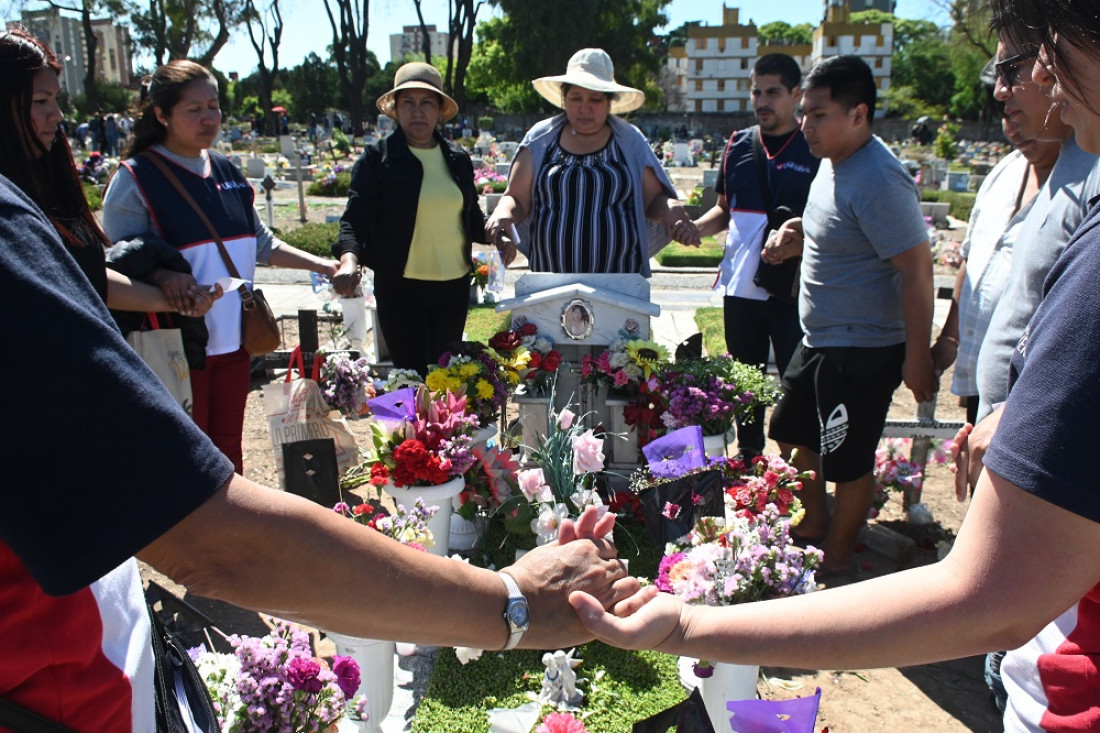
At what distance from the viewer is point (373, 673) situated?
259 cm

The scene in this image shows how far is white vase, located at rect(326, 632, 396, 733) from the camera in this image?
2533 millimetres

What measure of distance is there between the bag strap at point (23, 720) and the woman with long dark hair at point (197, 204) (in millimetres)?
2331

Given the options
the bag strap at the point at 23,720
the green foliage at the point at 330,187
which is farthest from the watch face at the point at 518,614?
the green foliage at the point at 330,187

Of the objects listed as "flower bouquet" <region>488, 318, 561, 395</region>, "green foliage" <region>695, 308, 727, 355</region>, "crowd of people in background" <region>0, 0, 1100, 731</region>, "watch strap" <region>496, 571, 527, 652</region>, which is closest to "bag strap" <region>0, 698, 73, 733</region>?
"crowd of people in background" <region>0, 0, 1100, 731</region>

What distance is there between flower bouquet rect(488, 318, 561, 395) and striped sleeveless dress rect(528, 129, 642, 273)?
0.45m

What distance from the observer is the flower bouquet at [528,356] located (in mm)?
4066

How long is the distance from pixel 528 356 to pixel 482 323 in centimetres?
401

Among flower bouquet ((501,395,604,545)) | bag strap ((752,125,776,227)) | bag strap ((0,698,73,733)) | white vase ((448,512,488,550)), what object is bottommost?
white vase ((448,512,488,550))

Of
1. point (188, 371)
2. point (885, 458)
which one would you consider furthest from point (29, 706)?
point (885, 458)

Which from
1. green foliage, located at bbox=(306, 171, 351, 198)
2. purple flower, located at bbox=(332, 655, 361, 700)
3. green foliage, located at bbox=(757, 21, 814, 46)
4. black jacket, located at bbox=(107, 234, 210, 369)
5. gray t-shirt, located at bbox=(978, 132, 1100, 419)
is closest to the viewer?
purple flower, located at bbox=(332, 655, 361, 700)

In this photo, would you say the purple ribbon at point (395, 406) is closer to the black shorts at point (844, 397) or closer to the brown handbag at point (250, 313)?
the brown handbag at point (250, 313)

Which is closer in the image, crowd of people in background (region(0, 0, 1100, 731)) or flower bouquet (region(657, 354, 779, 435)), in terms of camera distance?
crowd of people in background (region(0, 0, 1100, 731))

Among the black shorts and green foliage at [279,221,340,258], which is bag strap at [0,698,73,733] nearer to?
the black shorts

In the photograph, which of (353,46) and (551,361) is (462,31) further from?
(551,361)
